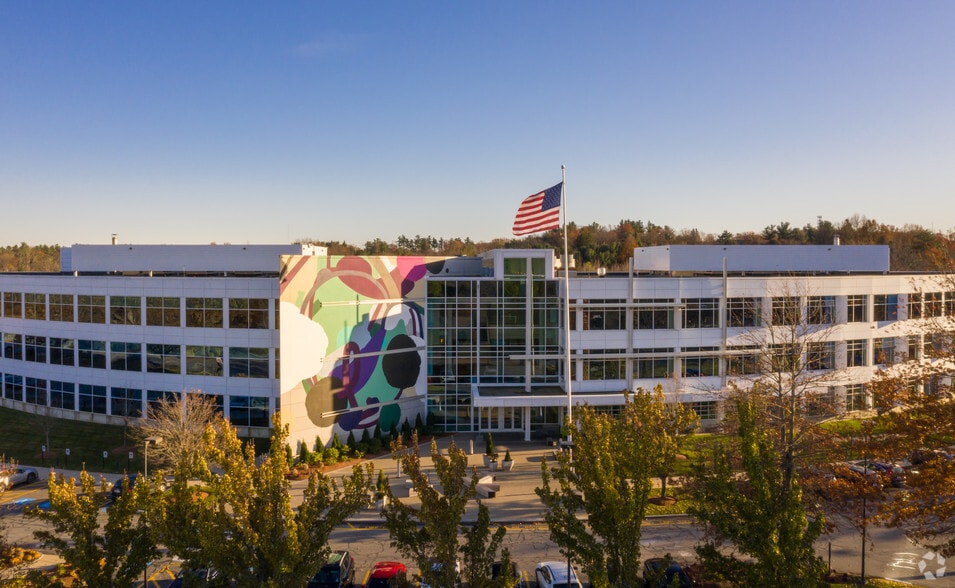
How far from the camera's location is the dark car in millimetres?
20016

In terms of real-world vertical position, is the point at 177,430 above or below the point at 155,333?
below

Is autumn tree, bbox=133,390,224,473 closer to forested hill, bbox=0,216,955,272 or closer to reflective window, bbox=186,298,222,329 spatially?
reflective window, bbox=186,298,222,329

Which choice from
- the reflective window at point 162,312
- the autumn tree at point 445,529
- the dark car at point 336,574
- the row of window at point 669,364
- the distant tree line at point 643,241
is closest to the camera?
the autumn tree at point 445,529

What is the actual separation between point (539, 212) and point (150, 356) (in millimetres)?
27453

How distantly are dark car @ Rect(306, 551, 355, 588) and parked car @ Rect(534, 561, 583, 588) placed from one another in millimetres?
6748

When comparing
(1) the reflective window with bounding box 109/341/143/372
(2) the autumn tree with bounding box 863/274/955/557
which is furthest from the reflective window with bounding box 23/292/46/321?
(2) the autumn tree with bounding box 863/274/955/557

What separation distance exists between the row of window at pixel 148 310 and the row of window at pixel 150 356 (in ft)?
4.97

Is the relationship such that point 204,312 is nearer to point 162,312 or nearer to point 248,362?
point 162,312

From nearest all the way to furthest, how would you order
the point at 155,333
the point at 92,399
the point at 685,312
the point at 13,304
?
the point at 155,333, the point at 92,399, the point at 685,312, the point at 13,304

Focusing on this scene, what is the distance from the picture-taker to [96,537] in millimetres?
15305

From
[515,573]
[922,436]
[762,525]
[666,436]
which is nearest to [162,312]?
[515,573]

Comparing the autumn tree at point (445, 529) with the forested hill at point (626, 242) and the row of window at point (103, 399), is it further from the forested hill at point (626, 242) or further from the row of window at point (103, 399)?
the forested hill at point (626, 242)

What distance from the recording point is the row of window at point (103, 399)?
36.9 metres

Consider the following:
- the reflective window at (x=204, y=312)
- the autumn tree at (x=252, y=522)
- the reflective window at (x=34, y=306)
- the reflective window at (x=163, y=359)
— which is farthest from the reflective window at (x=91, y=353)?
the autumn tree at (x=252, y=522)
